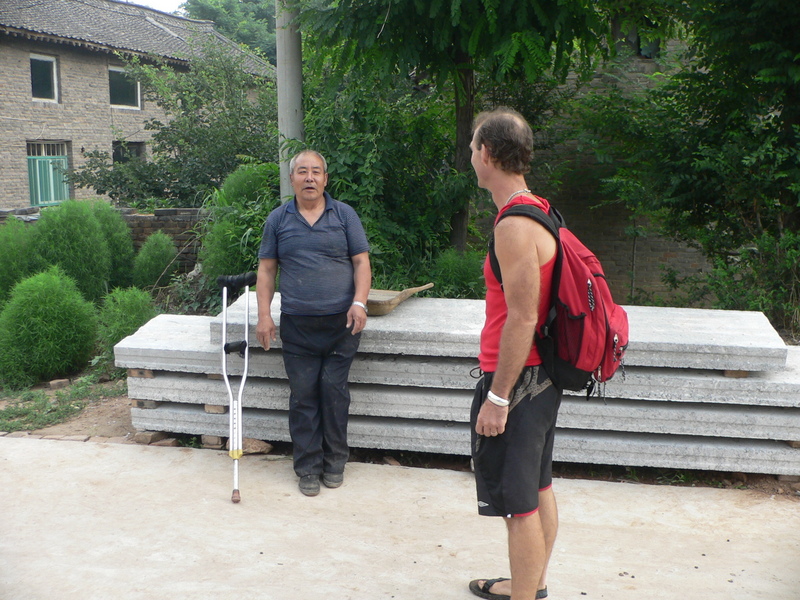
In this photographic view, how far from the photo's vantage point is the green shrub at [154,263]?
885cm

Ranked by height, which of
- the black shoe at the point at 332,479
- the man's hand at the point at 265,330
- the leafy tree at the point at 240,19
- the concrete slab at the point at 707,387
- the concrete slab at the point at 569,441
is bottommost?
the black shoe at the point at 332,479

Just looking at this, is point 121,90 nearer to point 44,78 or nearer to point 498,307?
point 44,78

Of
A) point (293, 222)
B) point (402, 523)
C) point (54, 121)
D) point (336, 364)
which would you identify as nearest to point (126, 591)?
point (402, 523)

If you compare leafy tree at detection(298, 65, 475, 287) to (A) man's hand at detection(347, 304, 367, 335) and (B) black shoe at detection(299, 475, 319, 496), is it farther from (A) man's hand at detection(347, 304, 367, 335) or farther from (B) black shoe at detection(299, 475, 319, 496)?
(B) black shoe at detection(299, 475, 319, 496)

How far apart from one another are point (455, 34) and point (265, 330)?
408 cm

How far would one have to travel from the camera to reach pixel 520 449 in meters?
2.73

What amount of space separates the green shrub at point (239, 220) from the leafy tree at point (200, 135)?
8.90ft

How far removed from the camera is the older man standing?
4.30 m

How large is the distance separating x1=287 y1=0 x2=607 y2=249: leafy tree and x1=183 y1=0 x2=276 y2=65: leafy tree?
36606mm

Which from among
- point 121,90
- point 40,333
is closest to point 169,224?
point 40,333

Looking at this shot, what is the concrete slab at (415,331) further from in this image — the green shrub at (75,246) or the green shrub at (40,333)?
the green shrub at (75,246)

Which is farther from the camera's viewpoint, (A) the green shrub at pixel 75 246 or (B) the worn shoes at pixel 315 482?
(A) the green shrub at pixel 75 246

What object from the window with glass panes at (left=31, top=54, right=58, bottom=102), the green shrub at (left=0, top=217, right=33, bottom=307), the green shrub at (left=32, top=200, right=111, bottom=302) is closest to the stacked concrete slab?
the green shrub at (left=32, top=200, right=111, bottom=302)

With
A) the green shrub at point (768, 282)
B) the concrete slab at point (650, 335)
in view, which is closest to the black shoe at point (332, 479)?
the concrete slab at point (650, 335)
